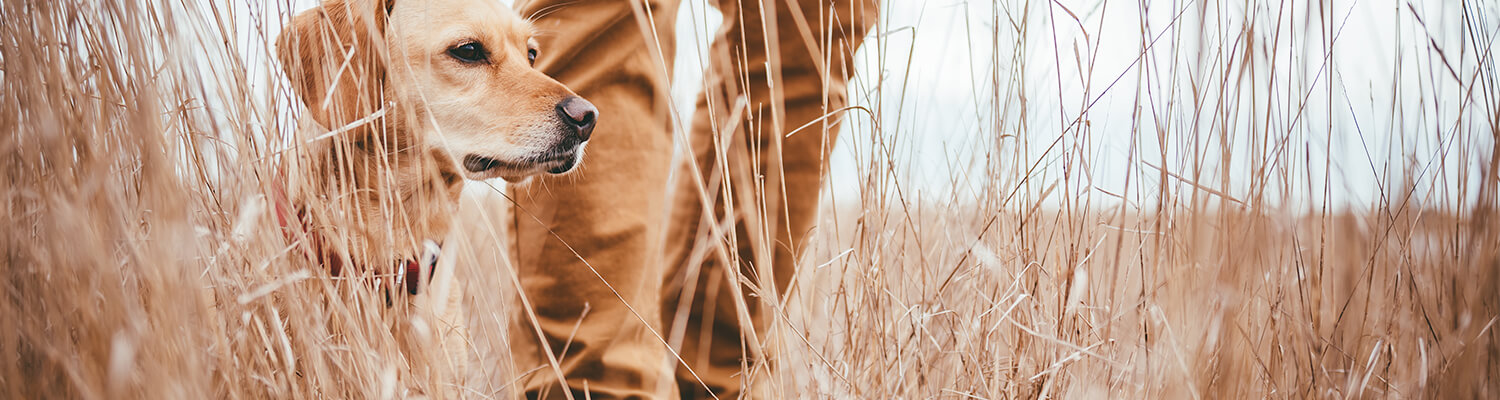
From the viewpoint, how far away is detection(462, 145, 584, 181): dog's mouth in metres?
1.28

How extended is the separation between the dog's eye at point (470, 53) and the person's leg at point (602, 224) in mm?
408

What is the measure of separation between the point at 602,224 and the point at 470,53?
59cm

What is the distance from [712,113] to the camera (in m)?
0.74

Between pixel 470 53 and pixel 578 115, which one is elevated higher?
pixel 470 53

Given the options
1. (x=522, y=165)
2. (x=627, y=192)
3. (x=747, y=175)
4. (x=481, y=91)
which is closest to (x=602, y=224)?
(x=627, y=192)

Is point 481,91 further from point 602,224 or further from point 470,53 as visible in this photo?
point 602,224

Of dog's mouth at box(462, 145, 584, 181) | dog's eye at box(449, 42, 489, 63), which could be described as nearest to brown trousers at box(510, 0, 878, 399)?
dog's mouth at box(462, 145, 584, 181)

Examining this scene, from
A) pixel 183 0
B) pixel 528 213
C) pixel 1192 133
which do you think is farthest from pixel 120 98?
pixel 1192 133

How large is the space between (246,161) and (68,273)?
148 mm

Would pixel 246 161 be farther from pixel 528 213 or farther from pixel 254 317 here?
pixel 528 213

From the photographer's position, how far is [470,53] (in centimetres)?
142

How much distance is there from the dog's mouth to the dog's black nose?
0.04 m

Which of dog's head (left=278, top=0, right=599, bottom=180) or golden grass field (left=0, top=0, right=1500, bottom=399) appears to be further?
dog's head (left=278, top=0, right=599, bottom=180)

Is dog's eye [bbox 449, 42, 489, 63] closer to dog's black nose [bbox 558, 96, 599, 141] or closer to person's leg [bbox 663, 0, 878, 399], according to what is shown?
dog's black nose [bbox 558, 96, 599, 141]
